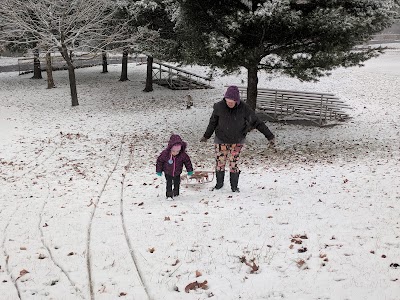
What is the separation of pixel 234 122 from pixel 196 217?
6.12 feet

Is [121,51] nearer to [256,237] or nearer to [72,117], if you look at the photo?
[72,117]

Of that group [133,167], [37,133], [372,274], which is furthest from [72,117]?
[372,274]

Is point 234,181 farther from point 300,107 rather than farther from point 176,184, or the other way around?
point 300,107

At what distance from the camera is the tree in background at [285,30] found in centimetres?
1078

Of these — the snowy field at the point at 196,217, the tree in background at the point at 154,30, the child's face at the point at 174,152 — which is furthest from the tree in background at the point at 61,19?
the child's face at the point at 174,152

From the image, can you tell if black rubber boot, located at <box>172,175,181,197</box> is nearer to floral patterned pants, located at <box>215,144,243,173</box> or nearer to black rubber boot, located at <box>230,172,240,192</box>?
floral patterned pants, located at <box>215,144,243,173</box>

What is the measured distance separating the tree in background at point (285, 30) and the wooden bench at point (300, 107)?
3651 millimetres

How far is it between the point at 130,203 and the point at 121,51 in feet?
48.0

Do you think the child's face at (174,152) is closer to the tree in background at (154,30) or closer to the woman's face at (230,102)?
the woman's face at (230,102)

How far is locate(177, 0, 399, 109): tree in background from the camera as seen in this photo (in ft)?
35.4

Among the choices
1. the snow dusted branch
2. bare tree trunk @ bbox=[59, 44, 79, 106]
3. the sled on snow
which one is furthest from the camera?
bare tree trunk @ bbox=[59, 44, 79, 106]

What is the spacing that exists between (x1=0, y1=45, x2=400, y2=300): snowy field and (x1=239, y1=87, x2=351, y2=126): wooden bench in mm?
913

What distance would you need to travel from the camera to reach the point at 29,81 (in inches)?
1076

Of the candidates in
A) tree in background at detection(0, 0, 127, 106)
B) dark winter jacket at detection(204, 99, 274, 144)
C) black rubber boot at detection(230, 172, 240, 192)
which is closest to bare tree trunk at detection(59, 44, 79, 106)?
Answer: tree in background at detection(0, 0, 127, 106)
